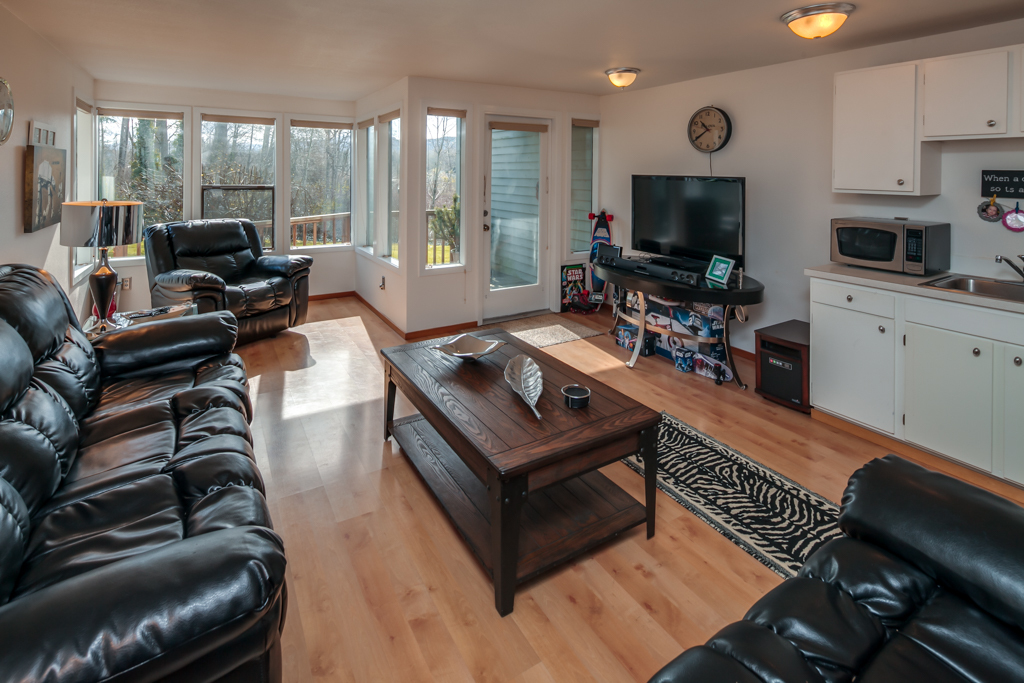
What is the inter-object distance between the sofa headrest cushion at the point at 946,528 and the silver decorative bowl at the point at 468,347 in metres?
1.74

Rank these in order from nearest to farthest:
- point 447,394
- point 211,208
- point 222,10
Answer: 1. point 447,394
2. point 222,10
3. point 211,208

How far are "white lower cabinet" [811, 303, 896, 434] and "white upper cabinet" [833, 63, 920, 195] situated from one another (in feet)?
2.39

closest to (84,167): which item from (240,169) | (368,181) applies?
(240,169)

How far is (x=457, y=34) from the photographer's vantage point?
3396 mm

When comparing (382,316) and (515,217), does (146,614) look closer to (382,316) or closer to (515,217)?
(382,316)

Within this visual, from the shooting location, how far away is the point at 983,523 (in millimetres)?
1190

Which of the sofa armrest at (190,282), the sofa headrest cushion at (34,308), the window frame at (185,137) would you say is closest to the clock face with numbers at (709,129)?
the sofa armrest at (190,282)

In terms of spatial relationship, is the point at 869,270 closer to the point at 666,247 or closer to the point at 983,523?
the point at 666,247

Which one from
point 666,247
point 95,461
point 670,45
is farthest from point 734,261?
point 95,461

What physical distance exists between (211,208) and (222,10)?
3340 mm

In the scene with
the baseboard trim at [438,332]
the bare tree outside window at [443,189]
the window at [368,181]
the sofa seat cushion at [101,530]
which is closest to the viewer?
the sofa seat cushion at [101,530]

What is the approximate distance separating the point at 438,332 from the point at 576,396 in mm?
3208

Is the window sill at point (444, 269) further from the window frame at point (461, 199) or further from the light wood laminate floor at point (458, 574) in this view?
the light wood laminate floor at point (458, 574)

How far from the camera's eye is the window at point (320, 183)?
6273 millimetres
